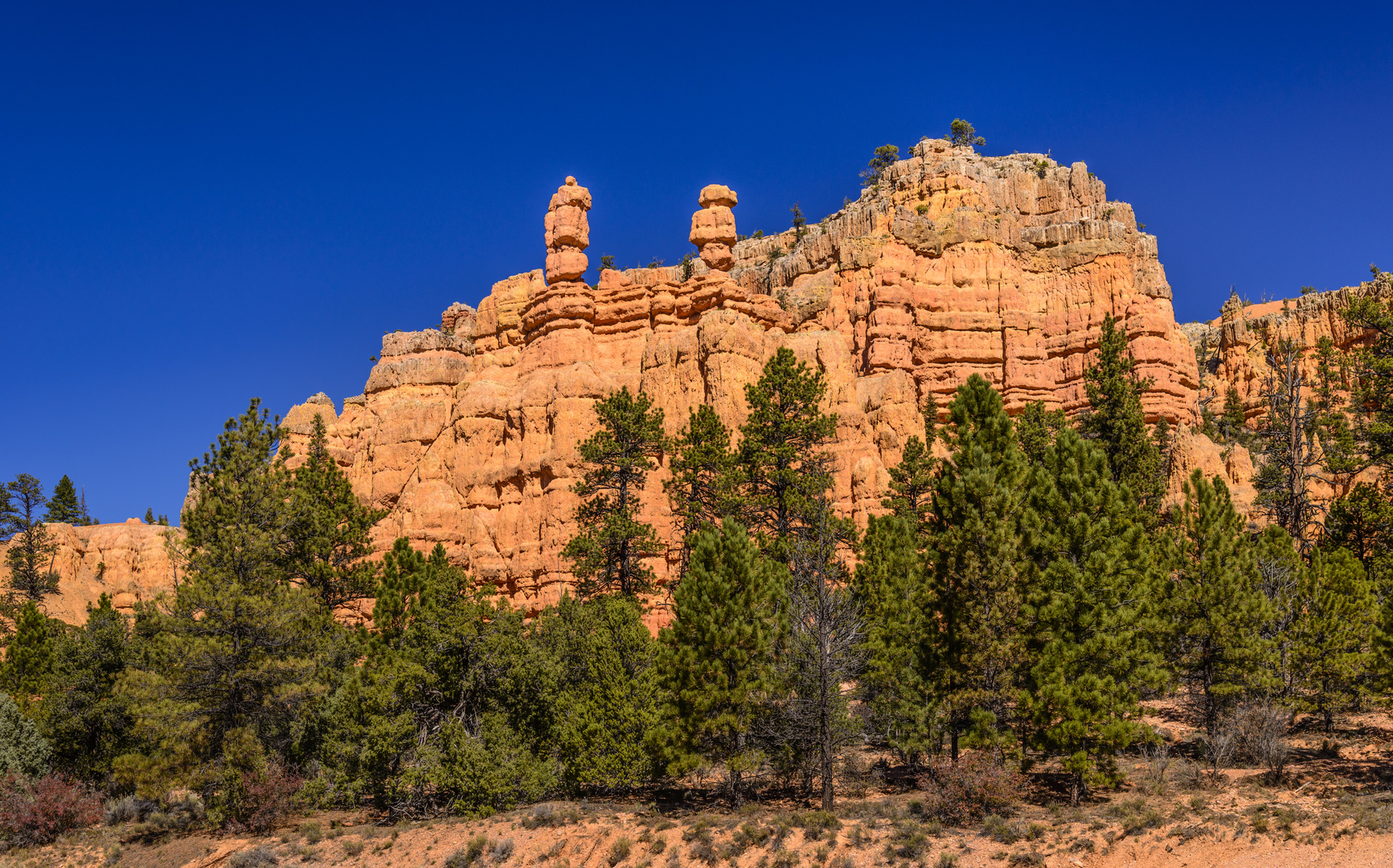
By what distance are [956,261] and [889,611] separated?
31.7 meters

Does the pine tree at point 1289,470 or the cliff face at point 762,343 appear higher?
the cliff face at point 762,343

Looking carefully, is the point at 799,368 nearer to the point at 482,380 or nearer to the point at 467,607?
the point at 467,607

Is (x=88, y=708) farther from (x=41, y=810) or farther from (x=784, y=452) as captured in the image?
(x=784, y=452)

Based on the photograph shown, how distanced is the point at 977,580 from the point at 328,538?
24.6 meters

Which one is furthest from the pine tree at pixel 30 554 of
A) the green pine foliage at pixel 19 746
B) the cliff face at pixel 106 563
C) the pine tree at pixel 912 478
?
the pine tree at pixel 912 478

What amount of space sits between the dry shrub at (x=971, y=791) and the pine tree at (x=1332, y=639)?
980cm

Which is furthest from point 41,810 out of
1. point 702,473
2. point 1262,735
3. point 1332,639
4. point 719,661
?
point 1332,639

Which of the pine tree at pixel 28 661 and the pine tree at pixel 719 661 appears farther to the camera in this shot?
the pine tree at pixel 28 661

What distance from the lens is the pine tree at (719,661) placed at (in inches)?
1008

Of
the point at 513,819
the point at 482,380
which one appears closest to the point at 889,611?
the point at 513,819

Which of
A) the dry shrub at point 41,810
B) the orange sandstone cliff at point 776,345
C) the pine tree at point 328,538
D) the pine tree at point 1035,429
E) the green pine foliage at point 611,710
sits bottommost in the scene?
the dry shrub at point 41,810

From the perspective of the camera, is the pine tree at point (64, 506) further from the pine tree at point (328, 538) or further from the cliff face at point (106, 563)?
the pine tree at point (328, 538)

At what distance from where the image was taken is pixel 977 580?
82.4ft

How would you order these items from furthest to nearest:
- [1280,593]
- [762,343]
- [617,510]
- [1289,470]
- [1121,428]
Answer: [762,343] → [1289,470] → [1121,428] → [617,510] → [1280,593]
